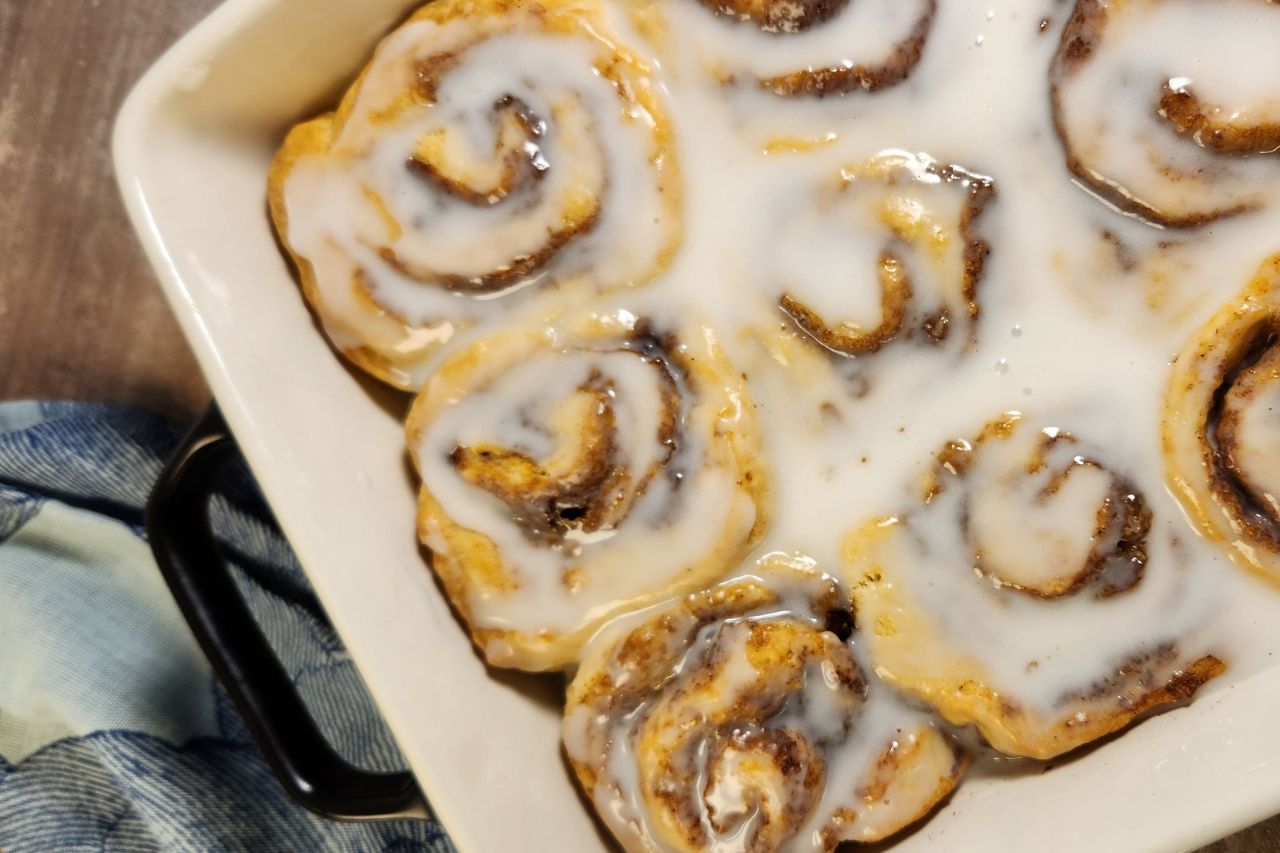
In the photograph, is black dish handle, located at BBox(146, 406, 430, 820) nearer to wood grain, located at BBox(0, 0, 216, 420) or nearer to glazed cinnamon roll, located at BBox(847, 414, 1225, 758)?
wood grain, located at BBox(0, 0, 216, 420)

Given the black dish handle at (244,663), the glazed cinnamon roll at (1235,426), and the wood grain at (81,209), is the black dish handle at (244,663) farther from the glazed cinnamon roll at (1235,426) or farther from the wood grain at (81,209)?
the glazed cinnamon roll at (1235,426)

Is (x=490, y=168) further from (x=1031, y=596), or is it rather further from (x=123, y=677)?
(x=123, y=677)

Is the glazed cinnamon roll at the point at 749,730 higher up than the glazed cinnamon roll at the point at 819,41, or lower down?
lower down

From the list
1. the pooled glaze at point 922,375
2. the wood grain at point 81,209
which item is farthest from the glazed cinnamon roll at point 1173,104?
the wood grain at point 81,209

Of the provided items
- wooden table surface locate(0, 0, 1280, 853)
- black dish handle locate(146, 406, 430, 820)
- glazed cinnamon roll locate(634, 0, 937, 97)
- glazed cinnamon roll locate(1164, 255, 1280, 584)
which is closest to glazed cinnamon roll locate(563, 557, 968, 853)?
black dish handle locate(146, 406, 430, 820)

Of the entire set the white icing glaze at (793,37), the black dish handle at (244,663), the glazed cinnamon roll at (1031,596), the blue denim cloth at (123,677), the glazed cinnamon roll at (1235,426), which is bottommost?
the blue denim cloth at (123,677)

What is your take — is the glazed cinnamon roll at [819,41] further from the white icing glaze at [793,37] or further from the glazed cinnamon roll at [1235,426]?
the glazed cinnamon roll at [1235,426]

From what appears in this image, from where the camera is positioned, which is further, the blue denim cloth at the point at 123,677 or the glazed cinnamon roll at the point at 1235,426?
the blue denim cloth at the point at 123,677

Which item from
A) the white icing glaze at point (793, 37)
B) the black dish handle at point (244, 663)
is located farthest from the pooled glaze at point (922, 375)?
the black dish handle at point (244, 663)

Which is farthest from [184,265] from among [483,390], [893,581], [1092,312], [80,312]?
[1092,312]
